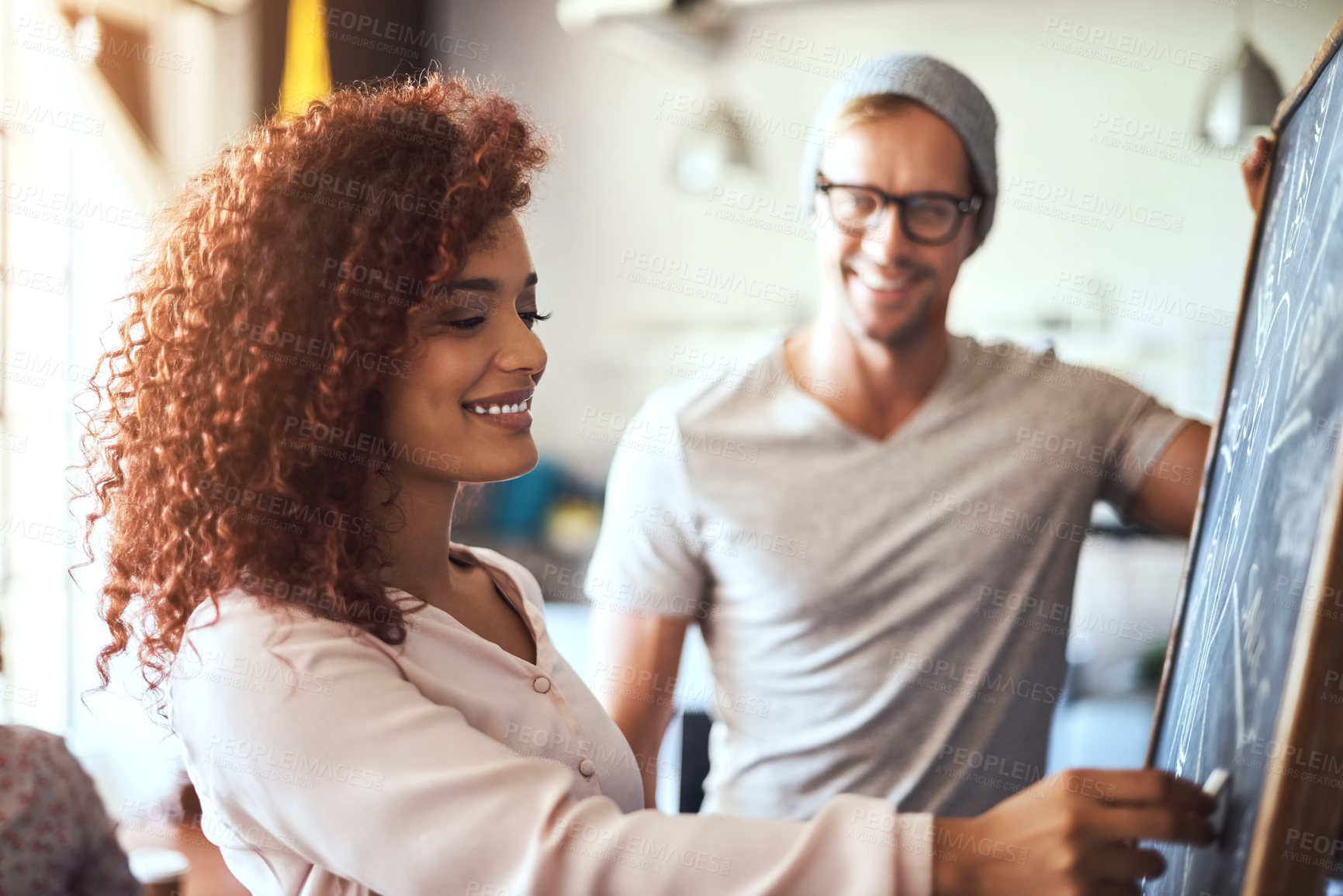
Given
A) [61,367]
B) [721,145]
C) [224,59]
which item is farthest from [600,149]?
[61,367]

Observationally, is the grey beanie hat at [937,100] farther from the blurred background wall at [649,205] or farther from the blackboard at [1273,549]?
the blurred background wall at [649,205]

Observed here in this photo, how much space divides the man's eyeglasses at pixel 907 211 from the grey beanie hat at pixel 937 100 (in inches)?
2.2

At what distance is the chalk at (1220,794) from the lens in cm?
65

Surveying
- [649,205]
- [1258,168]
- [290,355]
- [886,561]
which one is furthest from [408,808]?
[649,205]

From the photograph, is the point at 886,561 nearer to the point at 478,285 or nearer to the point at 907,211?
the point at 907,211

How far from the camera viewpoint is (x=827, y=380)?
1464mm

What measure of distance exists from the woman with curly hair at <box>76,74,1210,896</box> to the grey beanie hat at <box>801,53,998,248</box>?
513 mm

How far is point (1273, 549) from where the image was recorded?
646mm

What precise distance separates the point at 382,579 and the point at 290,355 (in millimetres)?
221

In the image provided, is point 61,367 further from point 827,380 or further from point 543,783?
point 543,783

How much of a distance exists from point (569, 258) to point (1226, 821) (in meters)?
4.11

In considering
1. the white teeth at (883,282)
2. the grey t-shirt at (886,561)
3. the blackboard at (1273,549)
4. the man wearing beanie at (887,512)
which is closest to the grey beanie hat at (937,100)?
the man wearing beanie at (887,512)

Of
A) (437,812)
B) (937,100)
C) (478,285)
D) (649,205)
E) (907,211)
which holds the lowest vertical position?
(437,812)

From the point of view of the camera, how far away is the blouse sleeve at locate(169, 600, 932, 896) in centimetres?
72
